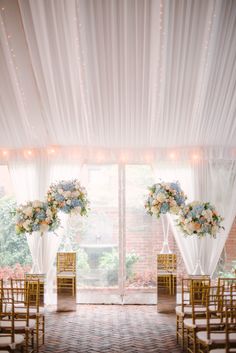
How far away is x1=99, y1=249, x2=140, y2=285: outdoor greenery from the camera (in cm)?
1073

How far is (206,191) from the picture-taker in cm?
1050

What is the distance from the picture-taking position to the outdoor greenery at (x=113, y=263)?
10727mm

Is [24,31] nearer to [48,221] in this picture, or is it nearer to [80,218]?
[48,221]

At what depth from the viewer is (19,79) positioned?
8336mm

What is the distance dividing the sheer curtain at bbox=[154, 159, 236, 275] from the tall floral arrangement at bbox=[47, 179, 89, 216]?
2727mm

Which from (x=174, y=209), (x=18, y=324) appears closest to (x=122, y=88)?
(x=174, y=209)

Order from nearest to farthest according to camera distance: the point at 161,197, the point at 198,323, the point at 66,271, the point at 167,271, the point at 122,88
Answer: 1. the point at 198,323
2. the point at 161,197
3. the point at 122,88
4. the point at 167,271
5. the point at 66,271

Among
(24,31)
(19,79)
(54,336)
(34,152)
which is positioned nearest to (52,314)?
(54,336)

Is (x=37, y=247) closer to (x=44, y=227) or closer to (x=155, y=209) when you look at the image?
(x=44, y=227)

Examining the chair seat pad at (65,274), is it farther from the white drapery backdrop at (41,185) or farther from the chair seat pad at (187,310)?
the chair seat pad at (187,310)

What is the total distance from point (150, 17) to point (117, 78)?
1.54 meters

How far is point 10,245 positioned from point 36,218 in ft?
9.42

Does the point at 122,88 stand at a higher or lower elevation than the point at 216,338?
higher

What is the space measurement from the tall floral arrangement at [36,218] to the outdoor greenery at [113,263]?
2.70 metres
